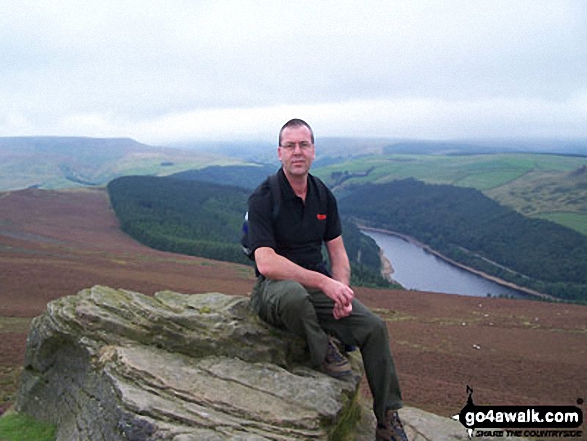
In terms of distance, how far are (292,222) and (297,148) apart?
1.41m

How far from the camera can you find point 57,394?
1087cm

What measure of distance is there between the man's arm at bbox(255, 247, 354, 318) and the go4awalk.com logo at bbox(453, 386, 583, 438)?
19.7 ft

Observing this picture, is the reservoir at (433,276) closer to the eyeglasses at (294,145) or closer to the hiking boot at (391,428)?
the hiking boot at (391,428)

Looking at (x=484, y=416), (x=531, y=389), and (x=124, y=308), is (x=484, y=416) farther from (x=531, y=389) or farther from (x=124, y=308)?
(x=531, y=389)

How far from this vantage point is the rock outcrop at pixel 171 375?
314 inches

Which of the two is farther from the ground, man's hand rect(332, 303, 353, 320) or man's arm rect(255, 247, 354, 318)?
man's arm rect(255, 247, 354, 318)

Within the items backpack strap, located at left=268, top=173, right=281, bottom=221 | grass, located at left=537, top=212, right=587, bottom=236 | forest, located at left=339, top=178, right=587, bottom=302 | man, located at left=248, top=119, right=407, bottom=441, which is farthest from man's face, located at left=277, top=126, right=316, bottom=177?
grass, located at left=537, top=212, right=587, bottom=236

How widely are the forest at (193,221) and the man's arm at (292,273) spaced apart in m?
62.9

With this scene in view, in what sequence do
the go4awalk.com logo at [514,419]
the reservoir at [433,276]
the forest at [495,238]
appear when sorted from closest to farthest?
the go4awalk.com logo at [514,419] → the reservoir at [433,276] → the forest at [495,238]

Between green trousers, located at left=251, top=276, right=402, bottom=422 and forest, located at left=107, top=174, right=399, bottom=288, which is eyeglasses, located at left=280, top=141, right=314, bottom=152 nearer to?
green trousers, located at left=251, top=276, right=402, bottom=422

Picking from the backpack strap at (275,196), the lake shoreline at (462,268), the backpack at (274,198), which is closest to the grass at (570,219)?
the lake shoreline at (462,268)

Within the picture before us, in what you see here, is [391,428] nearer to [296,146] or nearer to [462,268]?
[296,146]

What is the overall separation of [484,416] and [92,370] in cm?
967

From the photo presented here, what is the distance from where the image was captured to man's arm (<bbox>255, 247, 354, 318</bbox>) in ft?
27.0
